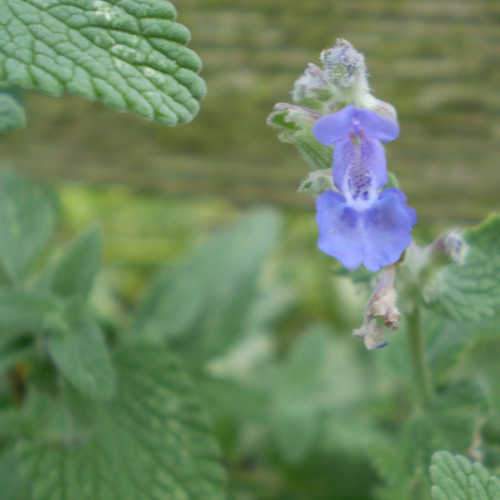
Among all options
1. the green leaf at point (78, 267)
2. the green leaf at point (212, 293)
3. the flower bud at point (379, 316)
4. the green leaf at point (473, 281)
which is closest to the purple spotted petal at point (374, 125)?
the flower bud at point (379, 316)

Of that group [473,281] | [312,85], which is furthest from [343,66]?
[473,281]

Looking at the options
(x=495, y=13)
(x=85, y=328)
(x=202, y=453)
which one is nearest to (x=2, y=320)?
(x=85, y=328)

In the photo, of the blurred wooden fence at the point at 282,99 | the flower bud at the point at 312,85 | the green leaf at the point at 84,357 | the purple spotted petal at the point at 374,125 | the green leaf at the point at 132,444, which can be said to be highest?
the blurred wooden fence at the point at 282,99

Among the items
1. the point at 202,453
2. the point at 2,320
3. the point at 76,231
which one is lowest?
the point at 202,453

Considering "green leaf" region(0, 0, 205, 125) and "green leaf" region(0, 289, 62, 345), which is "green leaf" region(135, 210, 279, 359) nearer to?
"green leaf" region(0, 289, 62, 345)

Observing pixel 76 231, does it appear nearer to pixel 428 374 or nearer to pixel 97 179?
pixel 97 179

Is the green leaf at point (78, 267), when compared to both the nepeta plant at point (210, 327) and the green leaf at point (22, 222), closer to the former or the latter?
the nepeta plant at point (210, 327)
